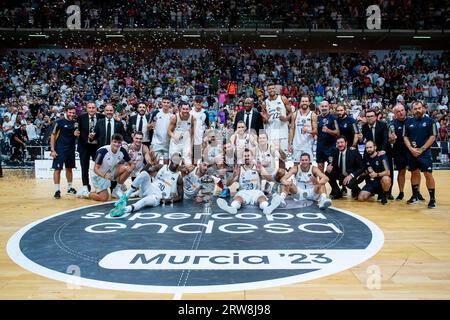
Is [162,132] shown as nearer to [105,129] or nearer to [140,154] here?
[140,154]

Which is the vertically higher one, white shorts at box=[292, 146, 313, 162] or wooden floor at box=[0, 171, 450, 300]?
white shorts at box=[292, 146, 313, 162]

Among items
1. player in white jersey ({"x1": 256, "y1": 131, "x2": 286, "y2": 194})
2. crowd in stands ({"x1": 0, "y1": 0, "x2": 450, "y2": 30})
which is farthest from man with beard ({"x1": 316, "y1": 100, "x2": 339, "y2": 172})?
crowd in stands ({"x1": 0, "y1": 0, "x2": 450, "y2": 30})

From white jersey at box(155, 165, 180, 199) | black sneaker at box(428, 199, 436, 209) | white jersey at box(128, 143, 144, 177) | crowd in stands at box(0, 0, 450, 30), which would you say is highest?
crowd in stands at box(0, 0, 450, 30)

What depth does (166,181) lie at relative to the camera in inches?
294

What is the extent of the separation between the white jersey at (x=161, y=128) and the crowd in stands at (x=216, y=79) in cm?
806

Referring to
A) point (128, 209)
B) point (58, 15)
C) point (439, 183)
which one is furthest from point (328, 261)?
point (58, 15)

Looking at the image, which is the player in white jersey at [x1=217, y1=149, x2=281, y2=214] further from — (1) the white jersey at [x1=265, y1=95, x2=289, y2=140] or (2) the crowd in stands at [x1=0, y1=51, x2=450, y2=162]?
(2) the crowd in stands at [x1=0, y1=51, x2=450, y2=162]

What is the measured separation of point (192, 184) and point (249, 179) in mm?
1169

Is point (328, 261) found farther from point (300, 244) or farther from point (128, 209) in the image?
point (128, 209)

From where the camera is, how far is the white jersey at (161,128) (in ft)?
27.2

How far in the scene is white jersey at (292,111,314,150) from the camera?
8151mm

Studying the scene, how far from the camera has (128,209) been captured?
6.64 m

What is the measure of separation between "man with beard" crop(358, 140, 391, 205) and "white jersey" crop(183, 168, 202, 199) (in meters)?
2.90

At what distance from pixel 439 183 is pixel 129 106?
11.1 metres
